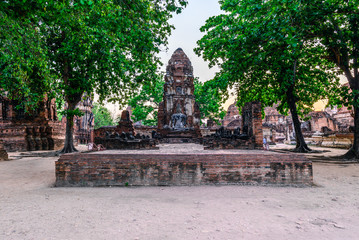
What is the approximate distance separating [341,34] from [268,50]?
12.4 feet

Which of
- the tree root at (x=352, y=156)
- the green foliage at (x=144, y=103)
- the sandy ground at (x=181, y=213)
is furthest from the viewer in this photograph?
the green foliage at (x=144, y=103)

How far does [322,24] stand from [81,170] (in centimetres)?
1100

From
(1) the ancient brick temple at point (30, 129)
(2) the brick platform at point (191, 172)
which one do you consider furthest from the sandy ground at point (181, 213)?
(1) the ancient brick temple at point (30, 129)

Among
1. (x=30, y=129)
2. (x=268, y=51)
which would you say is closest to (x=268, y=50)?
(x=268, y=51)

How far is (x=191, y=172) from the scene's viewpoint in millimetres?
5320

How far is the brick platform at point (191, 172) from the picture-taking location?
5305mm

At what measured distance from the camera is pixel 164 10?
30.6 ft

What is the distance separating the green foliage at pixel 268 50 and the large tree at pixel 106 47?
309 cm

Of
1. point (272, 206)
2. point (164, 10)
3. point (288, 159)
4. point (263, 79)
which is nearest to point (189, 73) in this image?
point (263, 79)

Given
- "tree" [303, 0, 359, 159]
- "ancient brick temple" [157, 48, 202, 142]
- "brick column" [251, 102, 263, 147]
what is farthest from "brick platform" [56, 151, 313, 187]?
"ancient brick temple" [157, 48, 202, 142]

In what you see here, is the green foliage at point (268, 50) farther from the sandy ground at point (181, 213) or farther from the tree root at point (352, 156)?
the sandy ground at point (181, 213)

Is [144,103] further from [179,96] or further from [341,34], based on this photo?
[341,34]

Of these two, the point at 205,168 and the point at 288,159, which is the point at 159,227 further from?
the point at 288,159

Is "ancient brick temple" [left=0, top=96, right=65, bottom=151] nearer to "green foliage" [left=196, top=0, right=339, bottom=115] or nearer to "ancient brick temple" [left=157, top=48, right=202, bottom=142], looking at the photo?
"ancient brick temple" [left=157, top=48, right=202, bottom=142]
